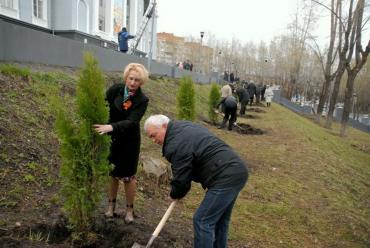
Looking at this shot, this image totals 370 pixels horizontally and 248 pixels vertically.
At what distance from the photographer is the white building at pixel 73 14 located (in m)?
20.1

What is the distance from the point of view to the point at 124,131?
14.1 ft

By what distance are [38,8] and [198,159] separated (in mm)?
22410

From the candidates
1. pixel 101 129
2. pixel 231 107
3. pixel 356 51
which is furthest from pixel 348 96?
pixel 101 129

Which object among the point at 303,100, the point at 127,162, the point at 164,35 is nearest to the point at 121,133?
the point at 127,162

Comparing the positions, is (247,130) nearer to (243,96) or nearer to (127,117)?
(243,96)

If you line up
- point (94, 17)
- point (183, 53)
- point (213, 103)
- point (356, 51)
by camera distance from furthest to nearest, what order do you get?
point (183, 53) < point (94, 17) < point (356, 51) < point (213, 103)

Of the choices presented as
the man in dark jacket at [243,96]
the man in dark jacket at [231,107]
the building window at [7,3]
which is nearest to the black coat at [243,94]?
the man in dark jacket at [243,96]

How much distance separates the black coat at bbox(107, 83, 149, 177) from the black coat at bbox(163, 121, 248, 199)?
2.66 feet

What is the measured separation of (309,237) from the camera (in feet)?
18.9

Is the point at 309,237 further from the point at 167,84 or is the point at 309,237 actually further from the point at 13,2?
the point at 13,2

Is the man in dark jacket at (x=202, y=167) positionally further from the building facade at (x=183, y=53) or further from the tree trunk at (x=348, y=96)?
the building facade at (x=183, y=53)

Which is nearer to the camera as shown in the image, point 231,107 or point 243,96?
point 231,107

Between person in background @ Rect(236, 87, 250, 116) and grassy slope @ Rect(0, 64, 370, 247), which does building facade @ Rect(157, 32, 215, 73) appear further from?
grassy slope @ Rect(0, 64, 370, 247)

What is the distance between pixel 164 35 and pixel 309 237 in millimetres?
115183
